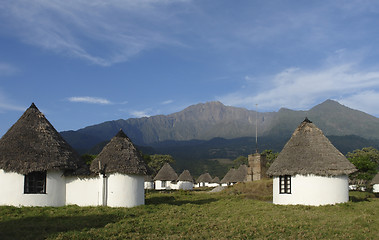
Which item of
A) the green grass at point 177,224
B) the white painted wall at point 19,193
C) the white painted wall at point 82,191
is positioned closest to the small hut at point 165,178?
the white painted wall at point 82,191

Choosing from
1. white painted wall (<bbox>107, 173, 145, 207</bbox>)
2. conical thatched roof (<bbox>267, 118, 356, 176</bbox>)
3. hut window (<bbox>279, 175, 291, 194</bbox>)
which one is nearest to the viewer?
white painted wall (<bbox>107, 173, 145, 207</bbox>)

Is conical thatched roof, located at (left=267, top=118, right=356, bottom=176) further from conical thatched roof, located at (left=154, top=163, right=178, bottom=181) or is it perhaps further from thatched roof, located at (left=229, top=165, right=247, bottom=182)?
thatched roof, located at (left=229, top=165, right=247, bottom=182)

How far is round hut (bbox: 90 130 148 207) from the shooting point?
803 inches

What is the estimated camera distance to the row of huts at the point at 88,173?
771 inches

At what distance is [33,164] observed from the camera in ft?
64.3

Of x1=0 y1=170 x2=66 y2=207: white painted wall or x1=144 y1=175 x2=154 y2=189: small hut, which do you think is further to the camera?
x1=144 y1=175 x2=154 y2=189: small hut

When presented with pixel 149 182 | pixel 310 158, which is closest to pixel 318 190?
pixel 310 158

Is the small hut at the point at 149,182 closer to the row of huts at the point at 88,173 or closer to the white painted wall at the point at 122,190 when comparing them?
the row of huts at the point at 88,173

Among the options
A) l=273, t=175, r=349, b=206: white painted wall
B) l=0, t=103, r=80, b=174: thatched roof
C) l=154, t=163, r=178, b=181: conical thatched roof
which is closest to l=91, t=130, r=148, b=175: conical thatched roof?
l=0, t=103, r=80, b=174: thatched roof

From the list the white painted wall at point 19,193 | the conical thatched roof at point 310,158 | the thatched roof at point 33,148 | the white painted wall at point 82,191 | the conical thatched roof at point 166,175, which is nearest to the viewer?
the white painted wall at point 19,193

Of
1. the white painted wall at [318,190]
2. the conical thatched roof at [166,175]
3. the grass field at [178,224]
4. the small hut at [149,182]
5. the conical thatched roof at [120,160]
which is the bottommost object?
the small hut at [149,182]

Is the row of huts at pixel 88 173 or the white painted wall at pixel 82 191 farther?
the white painted wall at pixel 82 191

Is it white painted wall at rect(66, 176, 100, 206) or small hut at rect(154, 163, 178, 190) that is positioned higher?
white painted wall at rect(66, 176, 100, 206)

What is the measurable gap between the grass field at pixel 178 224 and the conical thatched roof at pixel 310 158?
11.4 feet
